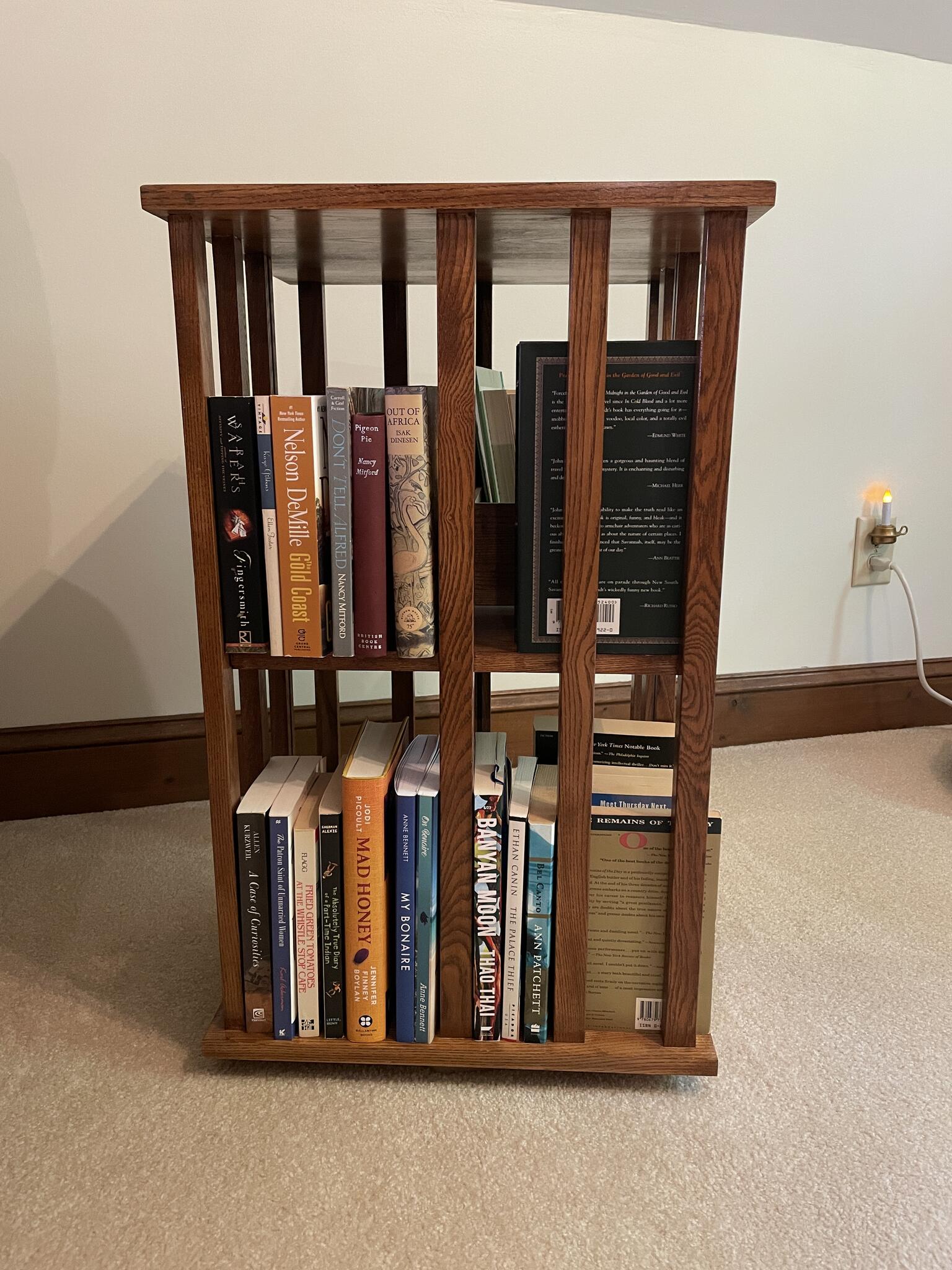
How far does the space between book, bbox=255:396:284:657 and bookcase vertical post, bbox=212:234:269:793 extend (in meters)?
0.21

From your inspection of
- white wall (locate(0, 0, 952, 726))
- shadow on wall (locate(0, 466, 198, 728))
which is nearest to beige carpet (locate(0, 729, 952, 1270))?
shadow on wall (locate(0, 466, 198, 728))

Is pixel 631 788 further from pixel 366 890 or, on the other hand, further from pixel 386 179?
pixel 386 179

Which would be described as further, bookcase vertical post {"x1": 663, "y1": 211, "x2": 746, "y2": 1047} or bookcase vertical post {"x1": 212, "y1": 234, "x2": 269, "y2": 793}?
bookcase vertical post {"x1": 212, "y1": 234, "x2": 269, "y2": 793}

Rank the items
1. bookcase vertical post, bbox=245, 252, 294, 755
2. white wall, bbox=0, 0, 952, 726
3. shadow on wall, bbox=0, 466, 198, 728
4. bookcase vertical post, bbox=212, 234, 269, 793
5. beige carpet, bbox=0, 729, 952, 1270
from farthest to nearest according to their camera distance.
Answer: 1. shadow on wall, bbox=0, 466, 198, 728
2. white wall, bbox=0, 0, 952, 726
3. bookcase vertical post, bbox=245, 252, 294, 755
4. bookcase vertical post, bbox=212, 234, 269, 793
5. beige carpet, bbox=0, 729, 952, 1270

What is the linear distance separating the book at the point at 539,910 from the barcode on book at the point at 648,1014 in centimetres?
10

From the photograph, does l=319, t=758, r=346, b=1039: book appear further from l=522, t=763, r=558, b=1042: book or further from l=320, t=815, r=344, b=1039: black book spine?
l=522, t=763, r=558, b=1042: book

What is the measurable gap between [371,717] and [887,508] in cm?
120

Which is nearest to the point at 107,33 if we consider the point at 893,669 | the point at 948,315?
the point at 948,315

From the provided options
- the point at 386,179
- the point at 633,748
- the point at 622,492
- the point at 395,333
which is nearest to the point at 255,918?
the point at 633,748

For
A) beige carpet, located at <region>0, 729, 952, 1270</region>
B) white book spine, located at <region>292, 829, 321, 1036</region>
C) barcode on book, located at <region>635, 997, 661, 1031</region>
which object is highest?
white book spine, located at <region>292, 829, 321, 1036</region>

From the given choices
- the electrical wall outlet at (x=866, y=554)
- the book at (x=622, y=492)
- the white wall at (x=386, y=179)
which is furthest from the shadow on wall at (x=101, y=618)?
the electrical wall outlet at (x=866, y=554)

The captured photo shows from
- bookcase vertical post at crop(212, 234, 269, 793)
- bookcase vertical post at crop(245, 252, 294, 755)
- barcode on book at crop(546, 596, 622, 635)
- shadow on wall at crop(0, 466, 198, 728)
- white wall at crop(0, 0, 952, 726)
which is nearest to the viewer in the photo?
barcode on book at crop(546, 596, 622, 635)

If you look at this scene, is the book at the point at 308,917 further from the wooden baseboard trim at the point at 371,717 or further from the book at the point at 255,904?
the wooden baseboard trim at the point at 371,717

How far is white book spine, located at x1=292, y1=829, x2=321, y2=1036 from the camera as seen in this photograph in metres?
0.97
